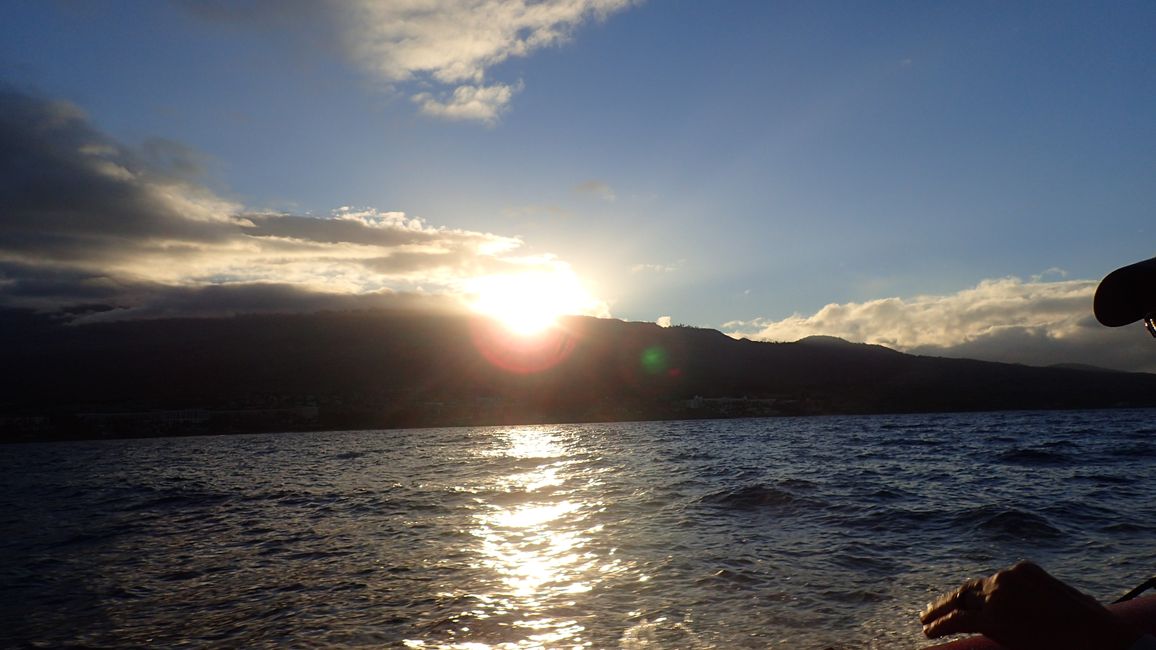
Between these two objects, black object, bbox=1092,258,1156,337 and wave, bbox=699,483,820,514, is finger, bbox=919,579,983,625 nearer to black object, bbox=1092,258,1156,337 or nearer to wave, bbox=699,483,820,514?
black object, bbox=1092,258,1156,337

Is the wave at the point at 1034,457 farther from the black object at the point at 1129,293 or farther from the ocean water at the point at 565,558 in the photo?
the black object at the point at 1129,293

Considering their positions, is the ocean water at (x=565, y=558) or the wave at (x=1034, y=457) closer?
the ocean water at (x=565, y=558)

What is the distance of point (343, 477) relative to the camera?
3312cm

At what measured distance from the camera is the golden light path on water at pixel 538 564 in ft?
28.3

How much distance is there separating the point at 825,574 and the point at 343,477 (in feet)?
88.3

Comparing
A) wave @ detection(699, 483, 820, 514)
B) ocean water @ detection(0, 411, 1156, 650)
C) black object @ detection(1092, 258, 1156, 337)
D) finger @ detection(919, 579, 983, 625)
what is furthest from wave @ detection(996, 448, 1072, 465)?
black object @ detection(1092, 258, 1156, 337)

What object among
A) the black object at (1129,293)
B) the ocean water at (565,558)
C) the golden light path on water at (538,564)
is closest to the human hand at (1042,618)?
the black object at (1129,293)

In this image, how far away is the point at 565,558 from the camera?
1262cm

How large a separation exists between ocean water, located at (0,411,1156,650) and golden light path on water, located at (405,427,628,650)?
2.0 inches

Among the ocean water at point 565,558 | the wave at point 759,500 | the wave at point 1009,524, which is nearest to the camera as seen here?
the ocean water at point 565,558

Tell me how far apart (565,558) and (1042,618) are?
11356 millimetres

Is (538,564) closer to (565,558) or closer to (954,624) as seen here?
(565,558)

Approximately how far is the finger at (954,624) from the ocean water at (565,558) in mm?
6455

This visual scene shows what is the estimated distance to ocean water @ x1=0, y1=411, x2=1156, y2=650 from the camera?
898cm
